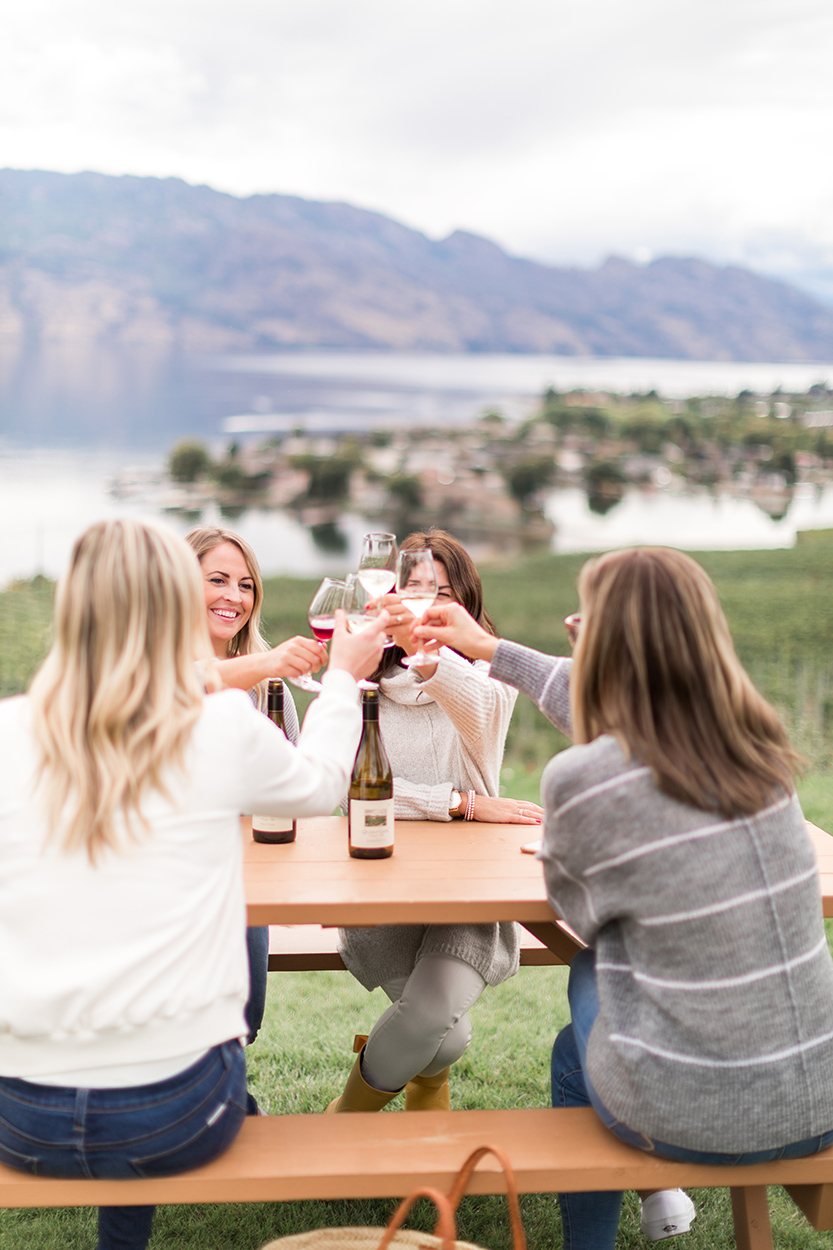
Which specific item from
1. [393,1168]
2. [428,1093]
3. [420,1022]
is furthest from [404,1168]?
[428,1093]

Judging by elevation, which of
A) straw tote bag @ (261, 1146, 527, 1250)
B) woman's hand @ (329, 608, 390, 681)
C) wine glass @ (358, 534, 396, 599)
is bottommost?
straw tote bag @ (261, 1146, 527, 1250)

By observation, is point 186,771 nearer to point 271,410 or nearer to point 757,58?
point 271,410

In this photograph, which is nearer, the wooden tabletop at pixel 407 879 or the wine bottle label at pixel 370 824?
the wooden tabletop at pixel 407 879

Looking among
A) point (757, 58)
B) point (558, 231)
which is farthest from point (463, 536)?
point (757, 58)

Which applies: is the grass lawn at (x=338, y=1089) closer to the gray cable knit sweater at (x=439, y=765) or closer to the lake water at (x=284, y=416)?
the gray cable knit sweater at (x=439, y=765)

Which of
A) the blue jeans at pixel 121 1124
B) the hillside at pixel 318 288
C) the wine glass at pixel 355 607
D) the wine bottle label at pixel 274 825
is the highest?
the hillside at pixel 318 288

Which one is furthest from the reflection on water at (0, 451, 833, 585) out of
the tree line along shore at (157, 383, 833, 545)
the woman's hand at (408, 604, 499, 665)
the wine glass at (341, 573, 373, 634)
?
the wine glass at (341, 573, 373, 634)

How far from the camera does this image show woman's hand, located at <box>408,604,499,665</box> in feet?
7.83

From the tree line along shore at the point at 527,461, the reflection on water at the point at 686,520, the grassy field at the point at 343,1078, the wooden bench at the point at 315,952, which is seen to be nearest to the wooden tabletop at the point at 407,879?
the wooden bench at the point at 315,952

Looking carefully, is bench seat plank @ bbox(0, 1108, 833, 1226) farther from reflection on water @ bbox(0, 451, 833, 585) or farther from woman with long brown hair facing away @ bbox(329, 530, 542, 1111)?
reflection on water @ bbox(0, 451, 833, 585)

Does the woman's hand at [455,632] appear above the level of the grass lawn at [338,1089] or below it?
above

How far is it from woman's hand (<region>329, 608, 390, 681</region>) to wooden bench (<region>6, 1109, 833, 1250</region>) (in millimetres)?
840

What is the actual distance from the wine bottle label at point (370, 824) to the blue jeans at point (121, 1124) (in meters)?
0.56

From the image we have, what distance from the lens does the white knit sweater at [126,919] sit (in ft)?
5.32
